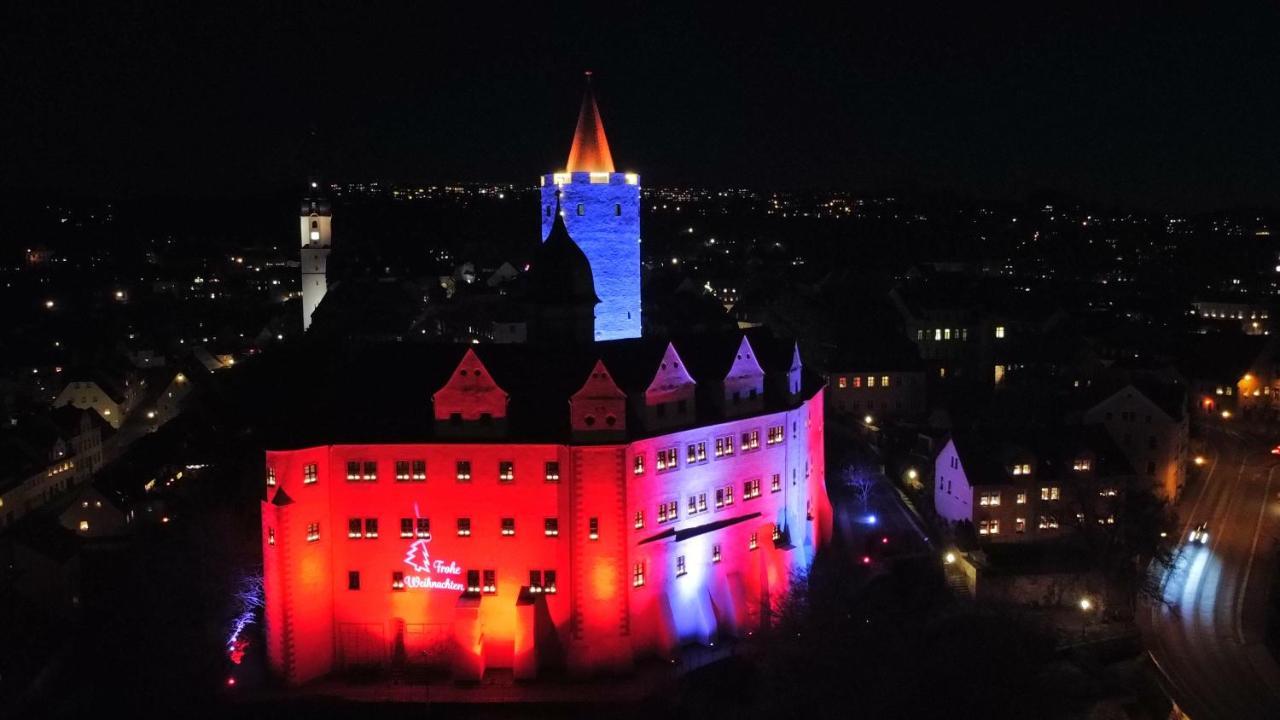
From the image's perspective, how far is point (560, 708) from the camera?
34156mm

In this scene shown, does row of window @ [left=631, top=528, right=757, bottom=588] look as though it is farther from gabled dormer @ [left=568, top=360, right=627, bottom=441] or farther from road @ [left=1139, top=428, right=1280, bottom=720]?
road @ [left=1139, top=428, right=1280, bottom=720]

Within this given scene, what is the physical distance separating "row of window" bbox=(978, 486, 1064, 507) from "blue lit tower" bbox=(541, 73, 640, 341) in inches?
642

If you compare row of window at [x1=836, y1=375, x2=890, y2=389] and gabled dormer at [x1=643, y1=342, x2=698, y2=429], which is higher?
gabled dormer at [x1=643, y1=342, x2=698, y2=429]

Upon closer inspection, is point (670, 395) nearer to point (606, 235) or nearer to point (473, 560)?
point (473, 560)

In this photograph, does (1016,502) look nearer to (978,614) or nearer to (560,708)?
(978,614)

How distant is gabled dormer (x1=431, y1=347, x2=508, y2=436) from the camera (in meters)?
36.0

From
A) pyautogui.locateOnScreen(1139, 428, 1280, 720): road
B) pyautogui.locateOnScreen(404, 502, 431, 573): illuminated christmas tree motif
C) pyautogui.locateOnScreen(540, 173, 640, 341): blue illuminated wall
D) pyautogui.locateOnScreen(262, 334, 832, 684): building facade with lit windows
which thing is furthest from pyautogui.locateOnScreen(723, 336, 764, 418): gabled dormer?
pyautogui.locateOnScreen(1139, 428, 1280, 720): road

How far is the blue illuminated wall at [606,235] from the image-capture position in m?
48.9

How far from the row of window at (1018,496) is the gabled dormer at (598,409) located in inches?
795

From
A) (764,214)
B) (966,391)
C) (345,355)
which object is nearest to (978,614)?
(966,391)

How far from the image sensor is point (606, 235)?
49.1 m

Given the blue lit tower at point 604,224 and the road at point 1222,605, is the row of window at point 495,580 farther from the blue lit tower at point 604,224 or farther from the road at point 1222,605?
the road at point 1222,605

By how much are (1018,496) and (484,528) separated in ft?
81.3

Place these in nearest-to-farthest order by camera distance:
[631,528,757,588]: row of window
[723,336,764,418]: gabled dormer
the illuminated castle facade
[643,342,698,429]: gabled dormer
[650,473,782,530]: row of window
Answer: the illuminated castle facade → [631,528,757,588]: row of window → [643,342,698,429]: gabled dormer → [650,473,782,530]: row of window → [723,336,764,418]: gabled dormer
